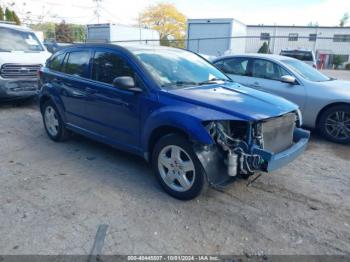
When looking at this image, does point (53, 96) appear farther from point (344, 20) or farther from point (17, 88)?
point (344, 20)

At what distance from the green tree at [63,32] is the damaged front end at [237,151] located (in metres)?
44.3

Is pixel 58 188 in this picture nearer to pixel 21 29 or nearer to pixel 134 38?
pixel 21 29

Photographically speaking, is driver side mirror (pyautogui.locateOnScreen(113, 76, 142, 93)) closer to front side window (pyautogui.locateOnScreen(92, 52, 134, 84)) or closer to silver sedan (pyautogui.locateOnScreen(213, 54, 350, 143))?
front side window (pyautogui.locateOnScreen(92, 52, 134, 84))

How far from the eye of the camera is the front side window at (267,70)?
258 inches

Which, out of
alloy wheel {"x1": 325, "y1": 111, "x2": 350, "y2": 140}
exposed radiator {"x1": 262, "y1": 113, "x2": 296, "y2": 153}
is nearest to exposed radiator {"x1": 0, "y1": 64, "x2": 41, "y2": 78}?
exposed radiator {"x1": 262, "y1": 113, "x2": 296, "y2": 153}

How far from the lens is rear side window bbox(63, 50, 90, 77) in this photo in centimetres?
473

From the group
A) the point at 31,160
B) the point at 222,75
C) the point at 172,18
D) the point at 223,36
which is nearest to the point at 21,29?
the point at 31,160

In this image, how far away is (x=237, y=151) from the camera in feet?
10.6

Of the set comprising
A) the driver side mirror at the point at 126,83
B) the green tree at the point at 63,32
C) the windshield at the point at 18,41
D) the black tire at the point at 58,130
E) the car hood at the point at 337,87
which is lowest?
the black tire at the point at 58,130

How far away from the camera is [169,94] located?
362 cm

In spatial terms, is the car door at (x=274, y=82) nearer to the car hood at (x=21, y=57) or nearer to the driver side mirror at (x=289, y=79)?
the driver side mirror at (x=289, y=79)

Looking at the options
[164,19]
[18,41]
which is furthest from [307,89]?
[164,19]

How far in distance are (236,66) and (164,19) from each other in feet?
185

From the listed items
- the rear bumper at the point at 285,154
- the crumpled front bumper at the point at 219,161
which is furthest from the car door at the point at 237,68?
the crumpled front bumper at the point at 219,161
